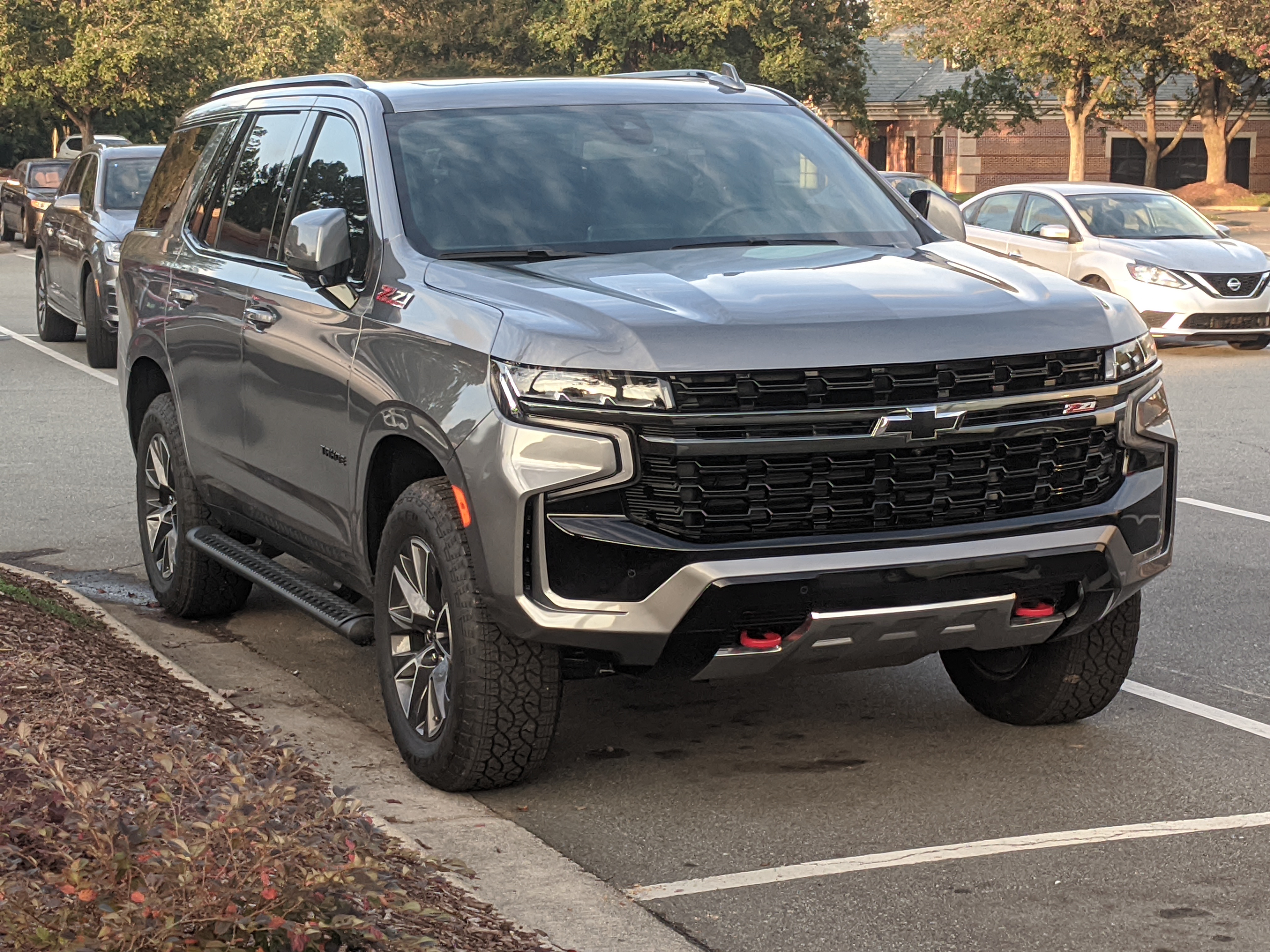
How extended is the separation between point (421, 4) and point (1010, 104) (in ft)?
70.0

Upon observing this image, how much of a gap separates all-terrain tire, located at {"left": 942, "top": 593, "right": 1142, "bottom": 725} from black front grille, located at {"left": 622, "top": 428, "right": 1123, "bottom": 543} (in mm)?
722

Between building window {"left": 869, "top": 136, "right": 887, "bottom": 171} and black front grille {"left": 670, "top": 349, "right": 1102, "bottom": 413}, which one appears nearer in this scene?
black front grille {"left": 670, "top": 349, "right": 1102, "bottom": 413}

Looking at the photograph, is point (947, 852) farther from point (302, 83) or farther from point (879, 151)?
point (879, 151)

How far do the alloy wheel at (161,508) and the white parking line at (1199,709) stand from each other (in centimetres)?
378

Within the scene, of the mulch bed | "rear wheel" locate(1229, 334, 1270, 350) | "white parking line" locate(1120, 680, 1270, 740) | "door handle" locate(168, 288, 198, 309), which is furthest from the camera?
"rear wheel" locate(1229, 334, 1270, 350)

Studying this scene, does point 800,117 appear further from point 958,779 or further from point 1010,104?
point 1010,104

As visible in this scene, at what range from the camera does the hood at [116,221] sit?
53.5 feet

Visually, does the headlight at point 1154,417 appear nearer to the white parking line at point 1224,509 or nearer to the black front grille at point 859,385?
the black front grille at point 859,385

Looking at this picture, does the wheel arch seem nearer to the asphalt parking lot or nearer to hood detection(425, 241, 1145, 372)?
the asphalt parking lot

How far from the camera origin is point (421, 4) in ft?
210

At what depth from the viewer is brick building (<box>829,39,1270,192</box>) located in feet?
203

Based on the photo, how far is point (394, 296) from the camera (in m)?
5.51

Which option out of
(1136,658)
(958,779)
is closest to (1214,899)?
(958,779)

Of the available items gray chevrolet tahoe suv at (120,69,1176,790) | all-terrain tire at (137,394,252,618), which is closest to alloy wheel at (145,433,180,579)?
all-terrain tire at (137,394,252,618)
